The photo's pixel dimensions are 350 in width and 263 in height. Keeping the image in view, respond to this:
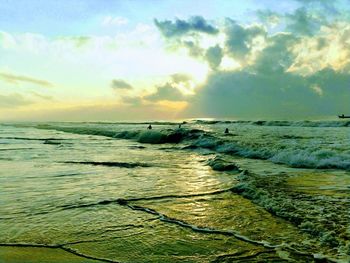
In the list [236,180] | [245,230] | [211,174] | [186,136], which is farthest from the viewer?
[186,136]

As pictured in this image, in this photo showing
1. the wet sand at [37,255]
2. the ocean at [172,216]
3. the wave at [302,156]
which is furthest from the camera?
the wave at [302,156]

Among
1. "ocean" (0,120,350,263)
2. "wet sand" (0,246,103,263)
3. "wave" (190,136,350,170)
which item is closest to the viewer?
"wet sand" (0,246,103,263)

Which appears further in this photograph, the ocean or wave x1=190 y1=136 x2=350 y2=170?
wave x1=190 y1=136 x2=350 y2=170

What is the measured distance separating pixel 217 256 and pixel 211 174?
8.65 meters

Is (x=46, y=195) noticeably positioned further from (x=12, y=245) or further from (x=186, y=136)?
(x=186, y=136)

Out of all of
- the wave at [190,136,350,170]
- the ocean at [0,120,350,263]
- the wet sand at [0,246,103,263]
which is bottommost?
the wet sand at [0,246,103,263]

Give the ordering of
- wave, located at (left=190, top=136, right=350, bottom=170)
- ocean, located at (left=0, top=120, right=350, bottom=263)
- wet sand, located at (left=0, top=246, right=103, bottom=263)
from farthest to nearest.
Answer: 1. wave, located at (left=190, top=136, right=350, bottom=170)
2. ocean, located at (left=0, top=120, right=350, bottom=263)
3. wet sand, located at (left=0, top=246, right=103, bottom=263)

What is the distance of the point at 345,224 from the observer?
6.61 meters

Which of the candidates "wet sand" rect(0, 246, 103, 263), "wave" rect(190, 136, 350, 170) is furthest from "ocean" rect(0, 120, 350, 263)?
"wave" rect(190, 136, 350, 170)

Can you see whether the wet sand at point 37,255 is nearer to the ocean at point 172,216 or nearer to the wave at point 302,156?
the ocean at point 172,216

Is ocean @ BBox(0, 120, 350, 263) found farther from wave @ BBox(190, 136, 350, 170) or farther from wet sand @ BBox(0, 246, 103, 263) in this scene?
wave @ BBox(190, 136, 350, 170)

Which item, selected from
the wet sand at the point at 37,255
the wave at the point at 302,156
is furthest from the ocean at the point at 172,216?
the wave at the point at 302,156

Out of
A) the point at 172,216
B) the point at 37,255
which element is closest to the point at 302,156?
the point at 172,216

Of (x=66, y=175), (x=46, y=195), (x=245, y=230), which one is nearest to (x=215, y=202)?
(x=245, y=230)
